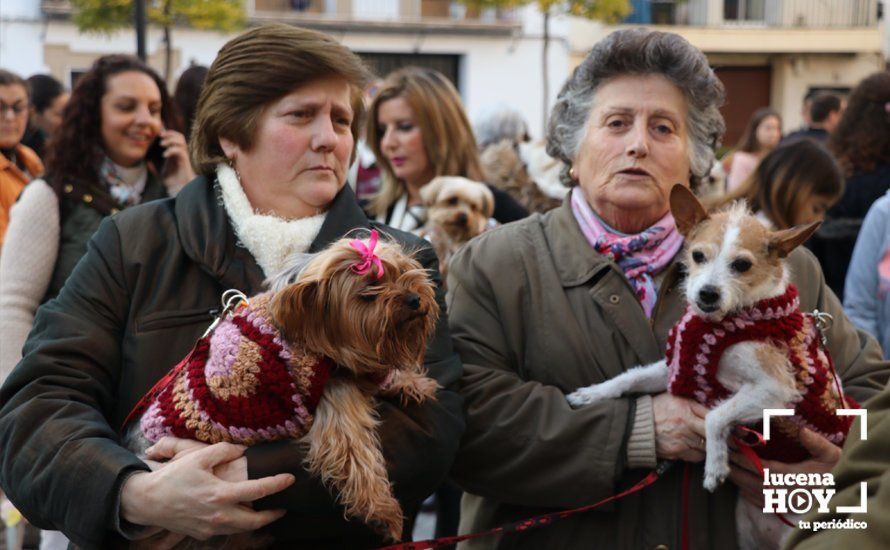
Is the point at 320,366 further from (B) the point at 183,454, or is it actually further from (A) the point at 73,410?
(A) the point at 73,410

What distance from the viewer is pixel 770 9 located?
3095 cm

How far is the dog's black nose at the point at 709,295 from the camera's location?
280cm

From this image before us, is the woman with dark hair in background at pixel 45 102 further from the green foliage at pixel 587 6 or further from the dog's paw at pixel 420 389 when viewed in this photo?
the green foliage at pixel 587 6

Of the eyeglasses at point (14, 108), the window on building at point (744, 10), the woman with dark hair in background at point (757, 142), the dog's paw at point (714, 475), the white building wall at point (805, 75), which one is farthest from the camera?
the window on building at point (744, 10)

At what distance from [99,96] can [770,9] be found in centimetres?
2938

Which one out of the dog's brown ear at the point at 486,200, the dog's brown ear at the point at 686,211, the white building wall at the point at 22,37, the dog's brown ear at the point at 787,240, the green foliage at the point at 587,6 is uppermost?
the green foliage at the point at 587,6

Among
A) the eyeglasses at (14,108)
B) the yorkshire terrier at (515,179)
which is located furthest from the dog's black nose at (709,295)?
the eyeglasses at (14,108)

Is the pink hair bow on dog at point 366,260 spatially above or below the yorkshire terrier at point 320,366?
above

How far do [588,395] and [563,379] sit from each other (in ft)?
0.34

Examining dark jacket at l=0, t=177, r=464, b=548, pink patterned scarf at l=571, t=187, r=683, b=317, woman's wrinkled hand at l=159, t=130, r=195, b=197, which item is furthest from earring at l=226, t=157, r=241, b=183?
woman's wrinkled hand at l=159, t=130, r=195, b=197

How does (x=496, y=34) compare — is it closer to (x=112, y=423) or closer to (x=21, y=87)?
(x=21, y=87)

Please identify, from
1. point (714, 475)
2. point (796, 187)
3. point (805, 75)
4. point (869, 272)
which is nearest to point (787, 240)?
point (714, 475)

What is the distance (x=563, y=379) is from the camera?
3043 millimetres

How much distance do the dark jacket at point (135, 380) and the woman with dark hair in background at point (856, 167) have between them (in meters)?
4.08
